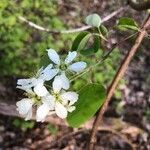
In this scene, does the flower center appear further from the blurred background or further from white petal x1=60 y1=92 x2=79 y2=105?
the blurred background

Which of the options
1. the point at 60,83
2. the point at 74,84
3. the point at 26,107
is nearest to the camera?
the point at 60,83

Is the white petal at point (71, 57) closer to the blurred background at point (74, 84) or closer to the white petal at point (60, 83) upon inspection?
the white petal at point (60, 83)

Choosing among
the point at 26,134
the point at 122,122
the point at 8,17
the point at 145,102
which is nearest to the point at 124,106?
the point at 145,102

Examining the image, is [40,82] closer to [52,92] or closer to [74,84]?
[52,92]

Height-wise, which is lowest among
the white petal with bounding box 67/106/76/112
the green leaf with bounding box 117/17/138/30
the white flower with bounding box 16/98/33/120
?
the white petal with bounding box 67/106/76/112

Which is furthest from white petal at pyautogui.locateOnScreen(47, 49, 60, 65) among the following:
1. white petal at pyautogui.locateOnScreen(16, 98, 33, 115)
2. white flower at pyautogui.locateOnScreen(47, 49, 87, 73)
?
white petal at pyautogui.locateOnScreen(16, 98, 33, 115)

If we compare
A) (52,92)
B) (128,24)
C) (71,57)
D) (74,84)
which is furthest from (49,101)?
(74,84)
